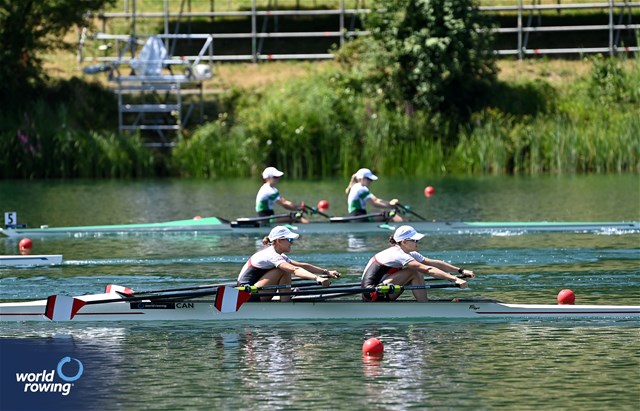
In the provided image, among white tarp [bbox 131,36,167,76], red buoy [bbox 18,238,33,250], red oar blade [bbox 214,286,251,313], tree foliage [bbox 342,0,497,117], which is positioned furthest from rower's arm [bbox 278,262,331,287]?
white tarp [bbox 131,36,167,76]

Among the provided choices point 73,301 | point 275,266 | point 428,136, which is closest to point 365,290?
point 275,266

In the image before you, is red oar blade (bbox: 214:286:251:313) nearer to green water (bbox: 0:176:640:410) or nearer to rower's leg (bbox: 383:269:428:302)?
green water (bbox: 0:176:640:410)

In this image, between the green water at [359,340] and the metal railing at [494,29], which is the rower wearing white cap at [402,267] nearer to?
the green water at [359,340]

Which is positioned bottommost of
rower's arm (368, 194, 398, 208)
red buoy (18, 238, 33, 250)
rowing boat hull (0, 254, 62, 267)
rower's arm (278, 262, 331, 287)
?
red buoy (18, 238, 33, 250)

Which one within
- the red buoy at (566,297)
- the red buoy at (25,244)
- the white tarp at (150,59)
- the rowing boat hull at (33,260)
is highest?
the white tarp at (150,59)

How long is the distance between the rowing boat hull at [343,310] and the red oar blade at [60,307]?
0.31 metres

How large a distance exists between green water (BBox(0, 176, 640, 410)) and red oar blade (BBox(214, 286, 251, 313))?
31 centimetres

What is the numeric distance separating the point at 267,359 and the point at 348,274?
7132 millimetres

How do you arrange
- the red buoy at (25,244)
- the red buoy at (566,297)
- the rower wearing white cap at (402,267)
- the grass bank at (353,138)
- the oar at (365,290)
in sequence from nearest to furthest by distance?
the oar at (365,290), the rower wearing white cap at (402,267), the red buoy at (566,297), the red buoy at (25,244), the grass bank at (353,138)

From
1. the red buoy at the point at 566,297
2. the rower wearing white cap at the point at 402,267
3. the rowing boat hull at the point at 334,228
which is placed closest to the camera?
the rower wearing white cap at the point at 402,267

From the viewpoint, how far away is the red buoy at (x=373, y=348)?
623 inches

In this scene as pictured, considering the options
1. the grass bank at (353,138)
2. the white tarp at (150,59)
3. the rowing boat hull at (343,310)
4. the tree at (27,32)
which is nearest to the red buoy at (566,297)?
the rowing boat hull at (343,310)
